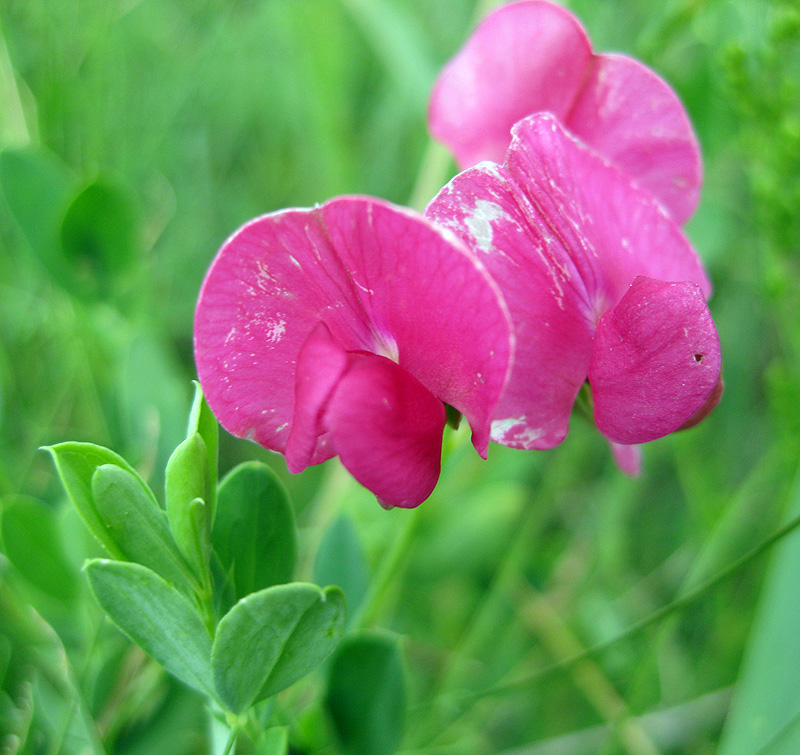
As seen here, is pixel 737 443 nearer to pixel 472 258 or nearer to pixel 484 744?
pixel 484 744

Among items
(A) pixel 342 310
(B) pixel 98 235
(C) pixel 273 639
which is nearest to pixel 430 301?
(A) pixel 342 310

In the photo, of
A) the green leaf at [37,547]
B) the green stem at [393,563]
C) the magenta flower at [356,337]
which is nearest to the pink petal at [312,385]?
the magenta flower at [356,337]

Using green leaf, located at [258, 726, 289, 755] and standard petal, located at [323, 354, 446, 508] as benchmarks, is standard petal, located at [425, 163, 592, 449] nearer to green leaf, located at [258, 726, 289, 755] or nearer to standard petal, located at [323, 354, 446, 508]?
standard petal, located at [323, 354, 446, 508]

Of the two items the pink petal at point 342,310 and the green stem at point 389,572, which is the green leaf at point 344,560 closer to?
the green stem at point 389,572

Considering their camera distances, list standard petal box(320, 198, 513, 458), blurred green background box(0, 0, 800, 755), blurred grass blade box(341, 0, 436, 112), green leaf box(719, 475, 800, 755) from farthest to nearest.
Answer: blurred grass blade box(341, 0, 436, 112)
blurred green background box(0, 0, 800, 755)
green leaf box(719, 475, 800, 755)
standard petal box(320, 198, 513, 458)

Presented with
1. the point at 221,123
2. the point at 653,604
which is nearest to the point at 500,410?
the point at 653,604

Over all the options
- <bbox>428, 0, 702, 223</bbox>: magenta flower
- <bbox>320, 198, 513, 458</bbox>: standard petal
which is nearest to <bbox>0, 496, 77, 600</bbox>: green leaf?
<bbox>320, 198, 513, 458</bbox>: standard petal
